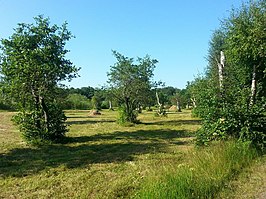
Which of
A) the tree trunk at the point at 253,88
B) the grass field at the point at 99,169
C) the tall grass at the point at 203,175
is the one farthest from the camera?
the tree trunk at the point at 253,88

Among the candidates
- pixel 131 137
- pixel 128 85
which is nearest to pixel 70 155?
pixel 131 137

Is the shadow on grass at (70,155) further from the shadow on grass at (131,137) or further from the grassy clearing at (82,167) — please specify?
Result: the shadow on grass at (131,137)

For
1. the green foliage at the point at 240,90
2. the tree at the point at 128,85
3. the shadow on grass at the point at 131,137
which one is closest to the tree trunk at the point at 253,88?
the green foliage at the point at 240,90

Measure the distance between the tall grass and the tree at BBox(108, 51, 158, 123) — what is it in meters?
14.9

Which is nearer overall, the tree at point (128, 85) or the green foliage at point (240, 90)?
the green foliage at point (240, 90)

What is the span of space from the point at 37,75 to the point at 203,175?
25.5 feet

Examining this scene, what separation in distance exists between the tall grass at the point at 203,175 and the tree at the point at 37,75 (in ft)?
23.2

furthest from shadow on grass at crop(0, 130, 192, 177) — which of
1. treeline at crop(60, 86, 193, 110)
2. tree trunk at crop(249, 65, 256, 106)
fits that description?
tree trunk at crop(249, 65, 256, 106)

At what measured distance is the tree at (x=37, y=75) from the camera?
10750 mm

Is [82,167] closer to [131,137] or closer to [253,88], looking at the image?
[253,88]

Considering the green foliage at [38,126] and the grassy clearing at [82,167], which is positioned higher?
the green foliage at [38,126]

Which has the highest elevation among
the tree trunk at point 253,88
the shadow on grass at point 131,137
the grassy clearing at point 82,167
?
the tree trunk at point 253,88

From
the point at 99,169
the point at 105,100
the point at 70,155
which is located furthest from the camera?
the point at 105,100

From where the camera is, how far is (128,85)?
21984 mm
